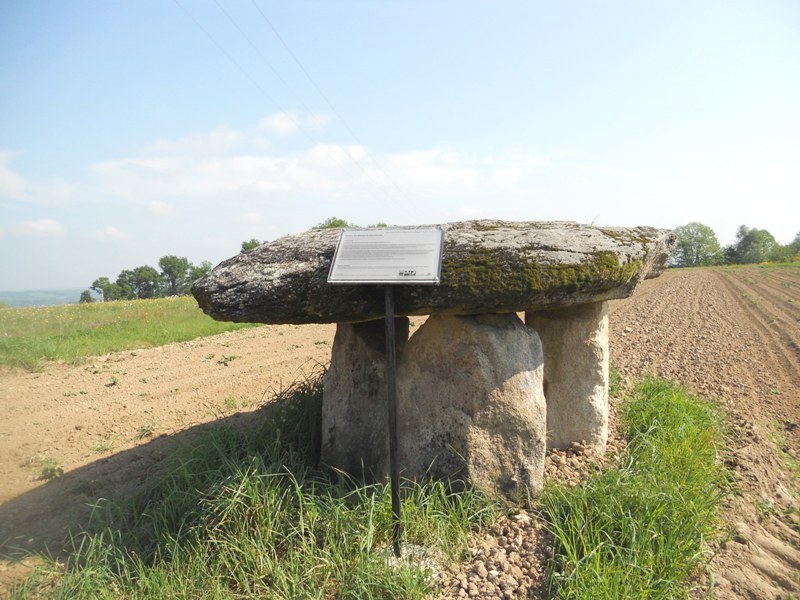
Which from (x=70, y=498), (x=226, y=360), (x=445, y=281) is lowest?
(x=70, y=498)

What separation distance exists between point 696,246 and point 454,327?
100087 mm

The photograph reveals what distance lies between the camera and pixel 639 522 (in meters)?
3.36

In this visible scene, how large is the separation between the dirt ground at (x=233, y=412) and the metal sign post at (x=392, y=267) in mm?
2135

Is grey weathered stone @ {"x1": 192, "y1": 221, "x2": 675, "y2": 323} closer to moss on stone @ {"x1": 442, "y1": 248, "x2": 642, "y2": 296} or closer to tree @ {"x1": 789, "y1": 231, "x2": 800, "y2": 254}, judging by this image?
moss on stone @ {"x1": 442, "y1": 248, "x2": 642, "y2": 296}

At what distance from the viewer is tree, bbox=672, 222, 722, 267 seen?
8731 cm

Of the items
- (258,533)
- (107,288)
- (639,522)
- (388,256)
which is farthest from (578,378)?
(107,288)

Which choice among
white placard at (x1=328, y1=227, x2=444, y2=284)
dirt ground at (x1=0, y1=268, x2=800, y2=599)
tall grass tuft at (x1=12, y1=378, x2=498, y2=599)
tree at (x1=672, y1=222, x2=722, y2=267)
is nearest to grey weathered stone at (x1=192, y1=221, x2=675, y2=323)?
white placard at (x1=328, y1=227, x2=444, y2=284)

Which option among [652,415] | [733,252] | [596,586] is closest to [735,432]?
[652,415]

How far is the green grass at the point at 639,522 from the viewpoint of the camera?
9.98ft

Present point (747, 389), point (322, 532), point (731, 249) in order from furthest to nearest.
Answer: point (731, 249) → point (747, 389) → point (322, 532)

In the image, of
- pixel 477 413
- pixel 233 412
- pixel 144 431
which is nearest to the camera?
pixel 477 413

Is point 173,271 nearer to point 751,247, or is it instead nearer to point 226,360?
point 226,360

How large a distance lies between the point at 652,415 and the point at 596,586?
9.43 feet

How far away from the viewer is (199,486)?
3.80 metres
